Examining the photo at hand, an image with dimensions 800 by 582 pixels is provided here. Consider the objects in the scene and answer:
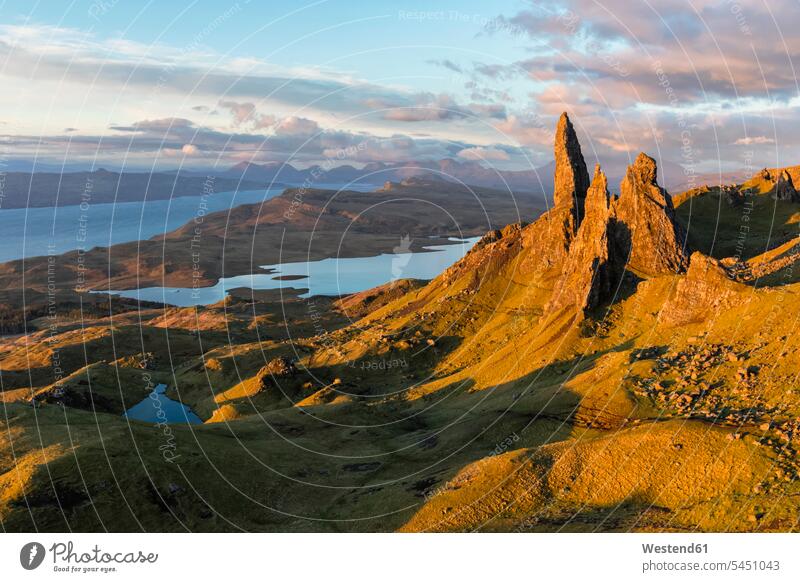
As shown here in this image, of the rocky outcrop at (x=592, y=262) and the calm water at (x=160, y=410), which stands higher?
the rocky outcrop at (x=592, y=262)

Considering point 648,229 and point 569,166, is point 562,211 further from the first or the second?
point 648,229

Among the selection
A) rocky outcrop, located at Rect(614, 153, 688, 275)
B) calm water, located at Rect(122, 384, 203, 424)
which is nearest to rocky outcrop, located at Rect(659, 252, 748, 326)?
rocky outcrop, located at Rect(614, 153, 688, 275)

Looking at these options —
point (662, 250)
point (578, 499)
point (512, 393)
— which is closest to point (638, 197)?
point (662, 250)

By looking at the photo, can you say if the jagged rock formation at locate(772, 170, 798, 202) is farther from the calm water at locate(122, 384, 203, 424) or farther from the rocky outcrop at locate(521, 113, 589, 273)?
the calm water at locate(122, 384, 203, 424)
